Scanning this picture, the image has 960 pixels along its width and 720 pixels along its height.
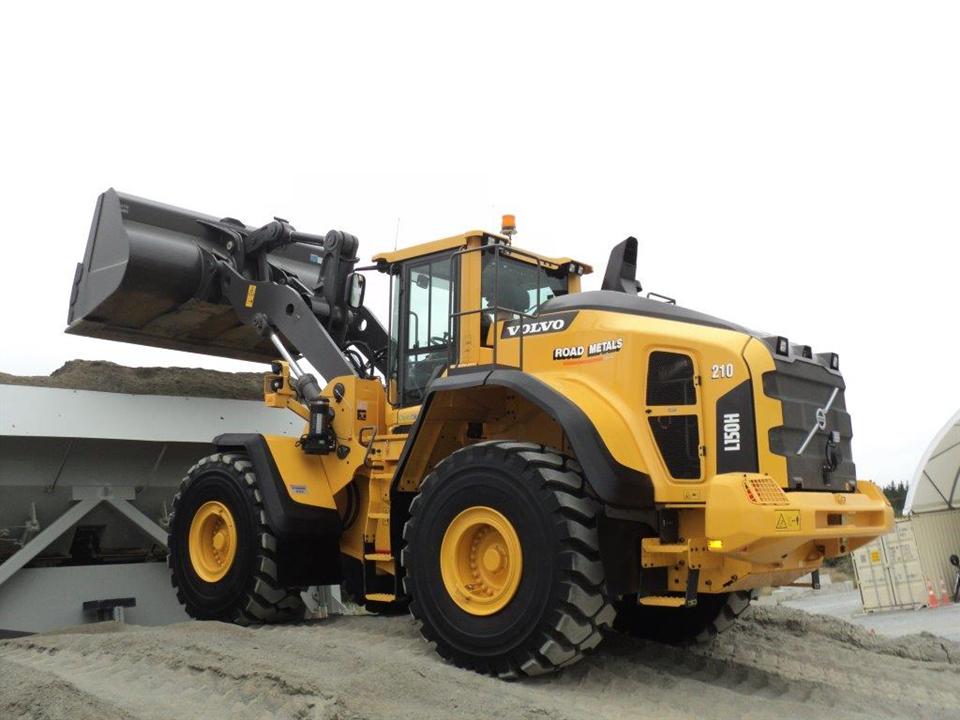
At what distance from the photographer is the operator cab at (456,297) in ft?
22.0

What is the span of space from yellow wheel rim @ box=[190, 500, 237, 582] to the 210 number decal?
13.0 ft

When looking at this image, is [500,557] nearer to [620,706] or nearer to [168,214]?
[620,706]

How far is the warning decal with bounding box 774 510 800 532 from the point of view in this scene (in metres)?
5.01

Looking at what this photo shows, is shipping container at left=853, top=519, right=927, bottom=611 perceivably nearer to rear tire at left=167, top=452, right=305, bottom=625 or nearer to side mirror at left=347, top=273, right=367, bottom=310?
side mirror at left=347, top=273, right=367, bottom=310

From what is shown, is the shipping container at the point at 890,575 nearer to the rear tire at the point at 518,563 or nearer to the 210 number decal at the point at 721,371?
the 210 number decal at the point at 721,371

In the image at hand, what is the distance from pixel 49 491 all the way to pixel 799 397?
6.60m

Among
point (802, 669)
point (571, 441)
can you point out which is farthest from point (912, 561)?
point (571, 441)

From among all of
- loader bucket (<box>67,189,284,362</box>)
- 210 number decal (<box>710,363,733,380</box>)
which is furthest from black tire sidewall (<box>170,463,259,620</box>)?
210 number decal (<box>710,363,733,380</box>)

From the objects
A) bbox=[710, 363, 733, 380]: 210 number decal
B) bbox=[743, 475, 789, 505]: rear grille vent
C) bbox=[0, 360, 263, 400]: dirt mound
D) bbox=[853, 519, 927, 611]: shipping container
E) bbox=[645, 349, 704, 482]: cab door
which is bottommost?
bbox=[853, 519, 927, 611]: shipping container

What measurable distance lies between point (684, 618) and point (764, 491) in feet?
7.27

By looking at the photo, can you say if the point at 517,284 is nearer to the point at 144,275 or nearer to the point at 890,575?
the point at 144,275

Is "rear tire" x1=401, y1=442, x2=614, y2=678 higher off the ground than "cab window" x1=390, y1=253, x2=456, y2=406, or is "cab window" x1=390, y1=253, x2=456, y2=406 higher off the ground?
"cab window" x1=390, y1=253, x2=456, y2=406

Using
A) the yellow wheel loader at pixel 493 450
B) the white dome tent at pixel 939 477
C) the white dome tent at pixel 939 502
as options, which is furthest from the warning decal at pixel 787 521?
the white dome tent at pixel 939 477

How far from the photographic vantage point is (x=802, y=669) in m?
6.54
